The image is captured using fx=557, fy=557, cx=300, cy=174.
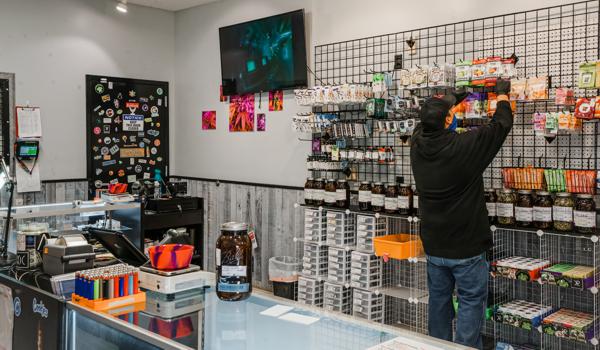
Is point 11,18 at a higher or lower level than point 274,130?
higher

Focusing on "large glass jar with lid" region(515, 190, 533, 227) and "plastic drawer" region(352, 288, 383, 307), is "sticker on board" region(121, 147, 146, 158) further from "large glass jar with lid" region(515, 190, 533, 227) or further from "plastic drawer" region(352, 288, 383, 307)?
"large glass jar with lid" region(515, 190, 533, 227)

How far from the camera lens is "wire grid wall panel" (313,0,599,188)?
12.3 ft

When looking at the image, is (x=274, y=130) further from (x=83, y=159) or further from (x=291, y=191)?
(x=83, y=159)

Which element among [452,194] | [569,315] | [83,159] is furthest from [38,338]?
[83,159]

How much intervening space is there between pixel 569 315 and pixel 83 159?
5.37m

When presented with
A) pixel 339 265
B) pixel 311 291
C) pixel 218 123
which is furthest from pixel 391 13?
pixel 218 123

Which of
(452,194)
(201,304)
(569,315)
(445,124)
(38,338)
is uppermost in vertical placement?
(445,124)

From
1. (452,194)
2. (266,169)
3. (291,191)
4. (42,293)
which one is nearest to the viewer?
(42,293)

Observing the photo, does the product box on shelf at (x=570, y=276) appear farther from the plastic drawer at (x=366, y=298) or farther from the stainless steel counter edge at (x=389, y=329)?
the stainless steel counter edge at (x=389, y=329)

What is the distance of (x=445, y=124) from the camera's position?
3.54 meters

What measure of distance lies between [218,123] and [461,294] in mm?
4189

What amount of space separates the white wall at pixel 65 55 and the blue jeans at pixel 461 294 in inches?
184

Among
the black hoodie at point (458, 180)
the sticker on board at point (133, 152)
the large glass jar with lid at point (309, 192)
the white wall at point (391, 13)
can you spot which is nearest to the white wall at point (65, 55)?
the sticker on board at point (133, 152)

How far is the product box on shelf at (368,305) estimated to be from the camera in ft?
14.9
